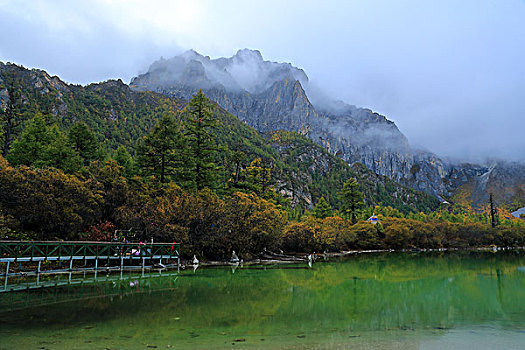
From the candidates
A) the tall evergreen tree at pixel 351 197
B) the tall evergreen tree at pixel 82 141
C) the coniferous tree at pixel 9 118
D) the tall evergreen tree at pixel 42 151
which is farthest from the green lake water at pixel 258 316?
the tall evergreen tree at pixel 351 197

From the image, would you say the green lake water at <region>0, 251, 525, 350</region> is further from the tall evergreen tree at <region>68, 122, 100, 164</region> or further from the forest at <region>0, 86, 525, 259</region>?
the tall evergreen tree at <region>68, 122, 100, 164</region>

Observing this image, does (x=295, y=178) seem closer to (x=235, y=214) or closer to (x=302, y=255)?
(x=302, y=255)

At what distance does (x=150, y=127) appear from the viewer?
110 metres

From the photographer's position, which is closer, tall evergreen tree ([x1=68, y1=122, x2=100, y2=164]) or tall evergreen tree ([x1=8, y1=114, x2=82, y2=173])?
tall evergreen tree ([x1=8, y1=114, x2=82, y2=173])

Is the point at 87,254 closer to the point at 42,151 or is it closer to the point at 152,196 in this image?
the point at 152,196

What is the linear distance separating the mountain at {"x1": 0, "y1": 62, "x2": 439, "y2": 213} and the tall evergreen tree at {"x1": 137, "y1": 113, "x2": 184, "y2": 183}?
11.9 meters

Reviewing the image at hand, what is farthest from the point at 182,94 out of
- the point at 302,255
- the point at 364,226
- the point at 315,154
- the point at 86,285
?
the point at 86,285

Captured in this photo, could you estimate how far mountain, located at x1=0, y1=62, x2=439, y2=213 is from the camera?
3521 inches

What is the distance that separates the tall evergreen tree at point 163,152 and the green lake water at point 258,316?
18277 millimetres

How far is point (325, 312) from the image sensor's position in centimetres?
1245

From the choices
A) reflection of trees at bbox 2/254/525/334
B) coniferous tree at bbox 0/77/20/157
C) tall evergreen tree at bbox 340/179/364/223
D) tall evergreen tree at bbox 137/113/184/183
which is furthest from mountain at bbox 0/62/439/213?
reflection of trees at bbox 2/254/525/334

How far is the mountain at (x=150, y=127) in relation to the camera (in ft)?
293

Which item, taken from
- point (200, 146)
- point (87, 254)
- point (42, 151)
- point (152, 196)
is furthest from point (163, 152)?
point (87, 254)

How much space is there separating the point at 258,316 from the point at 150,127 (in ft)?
350
